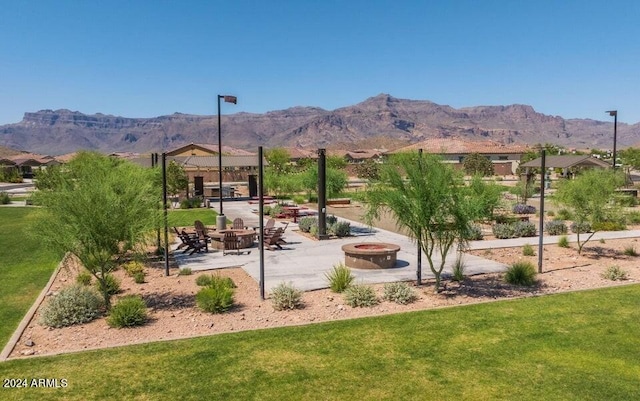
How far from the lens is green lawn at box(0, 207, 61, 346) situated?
11008mm

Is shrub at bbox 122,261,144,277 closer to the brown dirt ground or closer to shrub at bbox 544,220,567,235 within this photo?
the brown dirt ground

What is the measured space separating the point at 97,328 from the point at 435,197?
7.75 metres

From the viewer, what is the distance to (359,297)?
11.7 meters

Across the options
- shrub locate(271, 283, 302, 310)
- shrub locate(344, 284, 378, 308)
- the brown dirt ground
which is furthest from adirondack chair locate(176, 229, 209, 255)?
shrub locate(344, 284, 378, 308)

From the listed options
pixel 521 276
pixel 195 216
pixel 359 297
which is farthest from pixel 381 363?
pixel 195 216

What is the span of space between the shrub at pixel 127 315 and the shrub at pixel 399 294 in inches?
214

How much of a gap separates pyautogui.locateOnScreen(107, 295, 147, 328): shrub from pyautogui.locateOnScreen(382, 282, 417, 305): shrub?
17.9 feet

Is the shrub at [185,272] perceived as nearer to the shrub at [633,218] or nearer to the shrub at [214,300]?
the shrub at [214,300]

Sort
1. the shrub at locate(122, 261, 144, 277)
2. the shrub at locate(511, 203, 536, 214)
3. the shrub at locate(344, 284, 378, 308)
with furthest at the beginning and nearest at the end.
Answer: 1. the shrub at locate(511, 203, 536, 214)
2. the shrub at locate(122, 261, 144, 277)
3. the shrub at locate(344, 284, 378, 308)

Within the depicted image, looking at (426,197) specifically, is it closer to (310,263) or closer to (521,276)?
(521,276)

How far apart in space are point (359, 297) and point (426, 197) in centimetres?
280

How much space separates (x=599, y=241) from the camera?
20.3 m

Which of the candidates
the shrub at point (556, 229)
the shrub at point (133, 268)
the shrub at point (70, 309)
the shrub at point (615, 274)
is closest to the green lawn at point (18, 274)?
the shrub at point (70, 309)

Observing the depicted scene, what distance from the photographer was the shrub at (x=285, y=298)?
1140cm
